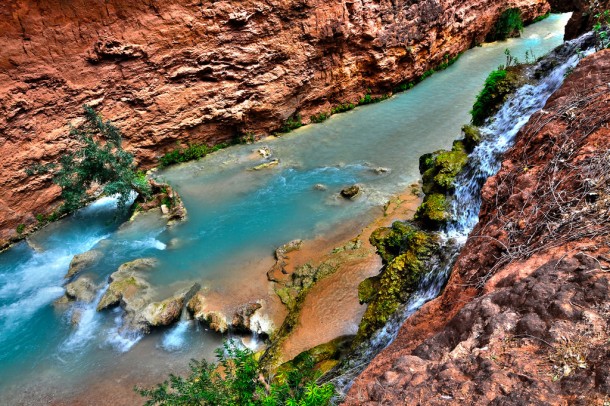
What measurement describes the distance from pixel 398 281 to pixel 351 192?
20.5ft

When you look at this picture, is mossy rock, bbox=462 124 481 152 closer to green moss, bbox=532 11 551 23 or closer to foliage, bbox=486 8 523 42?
foliage, bbox=486 8 523 42

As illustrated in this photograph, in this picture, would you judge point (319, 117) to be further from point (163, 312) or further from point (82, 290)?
point (82, 290)

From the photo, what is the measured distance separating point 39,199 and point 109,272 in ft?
15.6

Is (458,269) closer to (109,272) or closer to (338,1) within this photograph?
(109,272)

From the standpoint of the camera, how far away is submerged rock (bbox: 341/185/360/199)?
12.2m

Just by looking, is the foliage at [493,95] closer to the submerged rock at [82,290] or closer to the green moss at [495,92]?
the green moss at [495,92]

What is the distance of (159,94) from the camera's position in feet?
47.2

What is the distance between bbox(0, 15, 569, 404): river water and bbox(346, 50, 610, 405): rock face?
20.9 ft

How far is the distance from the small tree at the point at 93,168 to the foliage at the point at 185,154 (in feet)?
9.31

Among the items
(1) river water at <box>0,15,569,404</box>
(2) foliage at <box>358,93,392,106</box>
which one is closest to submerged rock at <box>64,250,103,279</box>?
(1) river water at <box>0,15,569,404</box>

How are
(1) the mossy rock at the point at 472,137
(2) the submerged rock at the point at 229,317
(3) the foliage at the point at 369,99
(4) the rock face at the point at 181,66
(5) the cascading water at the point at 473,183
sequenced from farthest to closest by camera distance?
1. (3) the foliage at the point at 369,99
2. (4) the rock face at the point at 181,66
3. (2) the submerged rock at the point at 229,317
4. (1) the mossy rock at the point at 472,137
5. (5) the cascading water at the point at 473,183

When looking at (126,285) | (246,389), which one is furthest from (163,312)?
(246,389)

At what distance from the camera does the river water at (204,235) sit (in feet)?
28.3

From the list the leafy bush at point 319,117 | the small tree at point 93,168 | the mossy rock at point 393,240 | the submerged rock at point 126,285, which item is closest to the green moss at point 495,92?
the mossy rock at point 393,240
